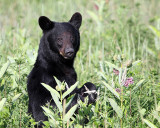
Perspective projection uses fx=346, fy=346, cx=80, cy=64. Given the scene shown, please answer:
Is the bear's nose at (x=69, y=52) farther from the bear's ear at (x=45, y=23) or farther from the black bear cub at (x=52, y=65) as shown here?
the bear's ear at (x=45, y=23)

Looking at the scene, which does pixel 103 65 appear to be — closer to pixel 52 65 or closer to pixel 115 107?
pixel 52 65

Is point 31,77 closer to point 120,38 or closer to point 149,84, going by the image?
point 149,84

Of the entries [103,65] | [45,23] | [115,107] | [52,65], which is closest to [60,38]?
[45,23]

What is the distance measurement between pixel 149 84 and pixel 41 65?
4.45ft

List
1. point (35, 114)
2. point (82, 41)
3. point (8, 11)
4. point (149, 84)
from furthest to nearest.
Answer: point (8, 11), point (82, 41), point (149, 84), point (35, 114)

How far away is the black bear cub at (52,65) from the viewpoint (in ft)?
12.3

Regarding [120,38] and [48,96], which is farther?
[120,38]

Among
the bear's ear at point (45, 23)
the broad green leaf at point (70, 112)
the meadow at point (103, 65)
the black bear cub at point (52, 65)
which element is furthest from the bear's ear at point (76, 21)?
the broad green leaf at point (70, 112)

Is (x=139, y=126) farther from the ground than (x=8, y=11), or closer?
closer

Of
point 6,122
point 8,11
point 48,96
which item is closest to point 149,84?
point 48,96

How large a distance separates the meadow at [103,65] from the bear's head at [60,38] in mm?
306

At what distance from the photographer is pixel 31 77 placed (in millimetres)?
3896

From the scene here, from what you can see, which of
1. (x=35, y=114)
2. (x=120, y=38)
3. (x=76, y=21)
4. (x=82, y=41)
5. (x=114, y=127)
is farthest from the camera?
(x=82, y=41)

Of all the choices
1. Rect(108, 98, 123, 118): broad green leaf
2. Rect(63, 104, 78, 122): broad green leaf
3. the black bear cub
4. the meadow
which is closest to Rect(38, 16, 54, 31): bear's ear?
the black bear cub
